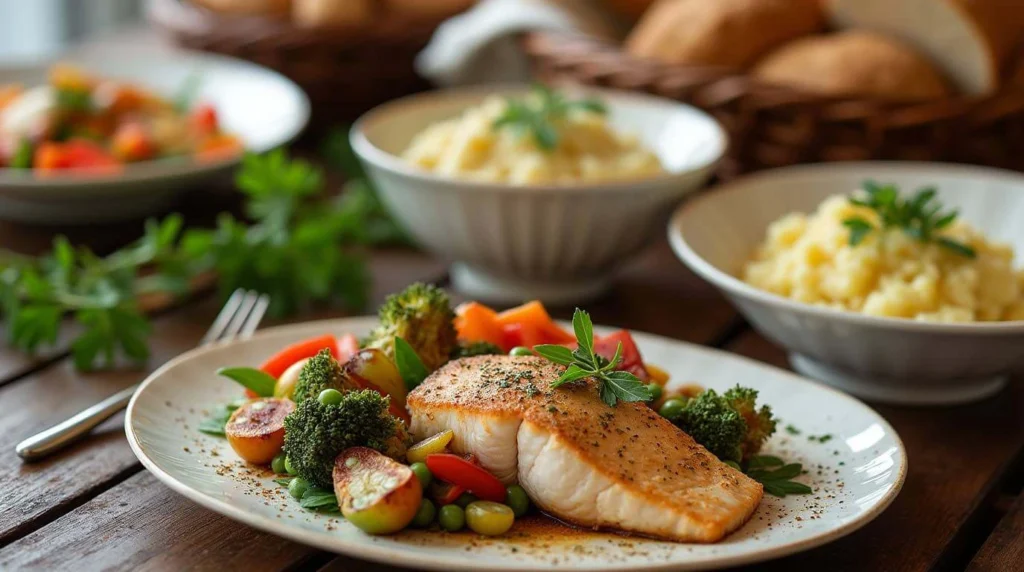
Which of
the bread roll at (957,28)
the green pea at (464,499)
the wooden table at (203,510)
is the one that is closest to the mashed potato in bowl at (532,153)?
the wooden table at (203,510)

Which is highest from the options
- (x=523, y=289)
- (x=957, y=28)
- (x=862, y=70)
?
(x=957, y=28)

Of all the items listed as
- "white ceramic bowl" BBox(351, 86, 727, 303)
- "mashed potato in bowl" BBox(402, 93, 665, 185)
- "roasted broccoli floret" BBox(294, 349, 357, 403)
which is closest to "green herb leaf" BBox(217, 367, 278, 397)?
"roasted broccoli floret" BBox(294, 349, 357, 403)

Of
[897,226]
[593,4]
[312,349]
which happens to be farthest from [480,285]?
[593,4]

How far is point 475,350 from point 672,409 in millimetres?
512

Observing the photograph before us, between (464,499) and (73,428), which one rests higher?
(464,499)

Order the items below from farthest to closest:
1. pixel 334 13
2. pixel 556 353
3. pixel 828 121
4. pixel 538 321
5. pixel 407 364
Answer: pixel 334 13, pixel 828 121, pixel 538 321, pixel 407 364, pixel 556 353

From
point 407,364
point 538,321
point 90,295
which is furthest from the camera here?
point 90,295

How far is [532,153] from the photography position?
373cm

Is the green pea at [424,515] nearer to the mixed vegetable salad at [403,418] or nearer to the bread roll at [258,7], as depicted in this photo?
the mixed vegetable salad at [403,418]

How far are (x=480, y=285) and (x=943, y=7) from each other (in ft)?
6.71

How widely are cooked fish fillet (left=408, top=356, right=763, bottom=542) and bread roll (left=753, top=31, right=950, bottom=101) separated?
2191mm

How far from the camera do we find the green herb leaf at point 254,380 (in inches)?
105

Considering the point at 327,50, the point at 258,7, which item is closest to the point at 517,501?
the point at 327,50

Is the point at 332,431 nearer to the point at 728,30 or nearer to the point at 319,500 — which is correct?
the point at 319,500
